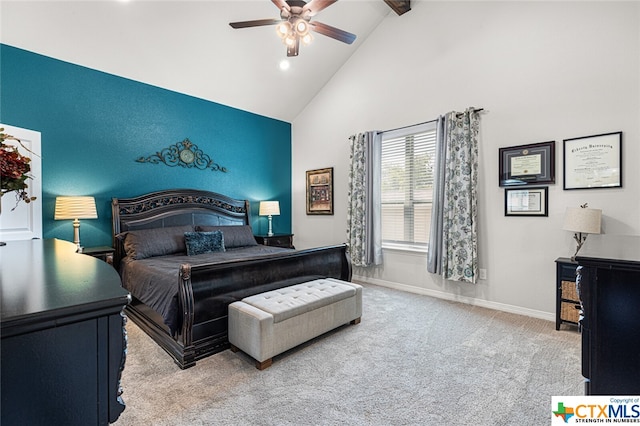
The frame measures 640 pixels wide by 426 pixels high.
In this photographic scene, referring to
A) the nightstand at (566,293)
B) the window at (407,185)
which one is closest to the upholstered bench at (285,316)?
the window at (407,185)

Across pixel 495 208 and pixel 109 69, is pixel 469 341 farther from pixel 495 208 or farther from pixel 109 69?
pixel 109 69

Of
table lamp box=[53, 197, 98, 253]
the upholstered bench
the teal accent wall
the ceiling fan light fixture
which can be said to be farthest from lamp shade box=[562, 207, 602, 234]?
table lamp box=[53, 197, 98, 253]

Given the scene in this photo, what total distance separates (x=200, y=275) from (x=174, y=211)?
7.84ft

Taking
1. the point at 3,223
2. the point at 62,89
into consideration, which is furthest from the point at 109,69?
the point at 3,223

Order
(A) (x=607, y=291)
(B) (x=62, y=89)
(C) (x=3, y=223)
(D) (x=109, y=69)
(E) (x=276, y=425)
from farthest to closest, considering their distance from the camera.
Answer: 1. (D) (x=109, y=69)
2. (B) (x=62, y=89)
3. (C) (x=3, y=223)
4. (E) (x=276, y=425)
5. (A) (x=607, y=291)

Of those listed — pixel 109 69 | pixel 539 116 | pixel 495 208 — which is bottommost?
pixel 495 208

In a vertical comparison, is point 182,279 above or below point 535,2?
below

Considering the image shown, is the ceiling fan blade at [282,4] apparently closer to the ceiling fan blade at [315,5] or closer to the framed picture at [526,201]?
the ceiling fan blade at [315,5]

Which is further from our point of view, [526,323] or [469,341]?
[526,323]

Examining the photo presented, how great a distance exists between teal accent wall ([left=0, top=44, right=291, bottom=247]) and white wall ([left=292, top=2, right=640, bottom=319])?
2.34 m

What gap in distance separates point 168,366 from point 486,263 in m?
3.58

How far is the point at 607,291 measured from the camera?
3.64ft

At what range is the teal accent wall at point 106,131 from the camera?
11.2 ft

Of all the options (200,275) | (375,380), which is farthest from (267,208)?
(375,380)
